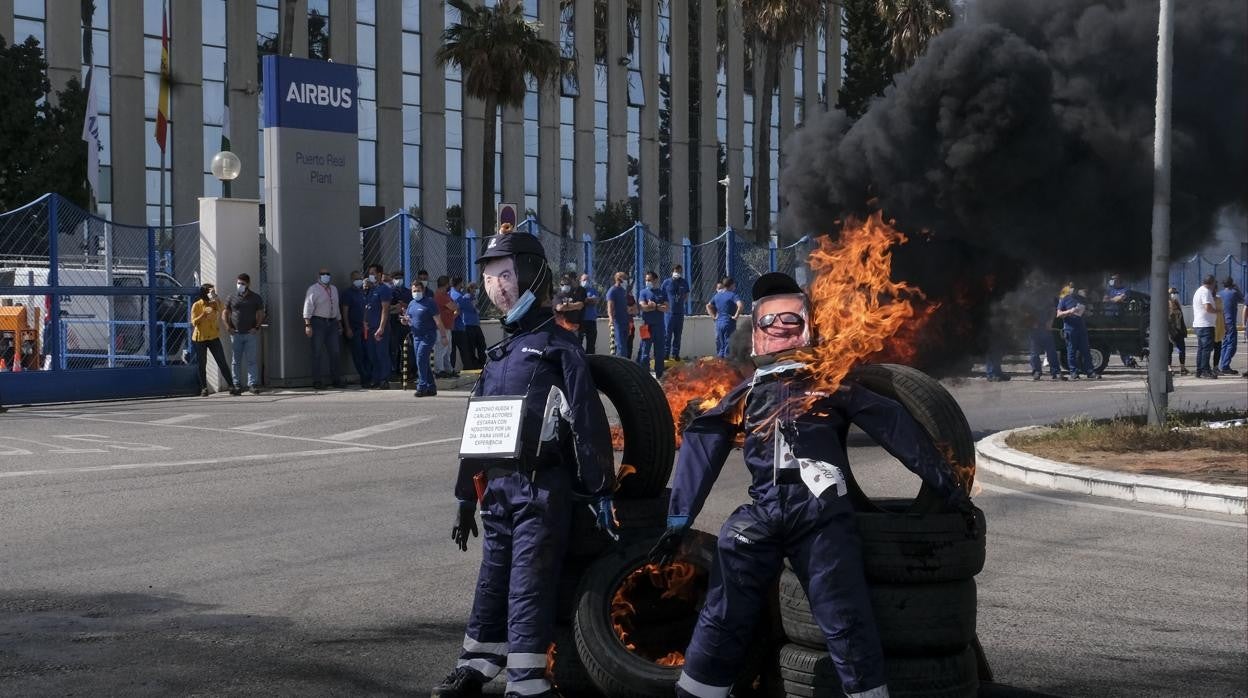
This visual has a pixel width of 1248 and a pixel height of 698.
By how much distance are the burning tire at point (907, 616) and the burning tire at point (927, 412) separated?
28 centimetres

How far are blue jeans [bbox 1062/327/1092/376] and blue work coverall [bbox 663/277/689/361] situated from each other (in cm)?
711

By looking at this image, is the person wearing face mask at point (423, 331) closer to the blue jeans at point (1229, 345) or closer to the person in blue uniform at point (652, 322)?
the person in blue uniform at point (652, 322)

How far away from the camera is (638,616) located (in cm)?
506

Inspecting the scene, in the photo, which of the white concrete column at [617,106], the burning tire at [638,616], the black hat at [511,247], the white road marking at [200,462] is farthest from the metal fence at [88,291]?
the white concrete column at [617,106]

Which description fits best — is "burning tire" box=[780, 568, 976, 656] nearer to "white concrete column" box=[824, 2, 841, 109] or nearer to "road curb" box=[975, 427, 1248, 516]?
"road curb" box=[975, 427, 1248, 516]

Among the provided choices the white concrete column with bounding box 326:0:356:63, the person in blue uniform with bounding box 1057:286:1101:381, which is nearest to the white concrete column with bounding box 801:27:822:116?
the white concrete column with bounding box 326:0:356:63

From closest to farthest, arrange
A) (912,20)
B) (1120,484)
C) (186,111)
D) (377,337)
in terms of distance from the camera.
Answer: (1120,484), (377,337), (186,111), (912,20)

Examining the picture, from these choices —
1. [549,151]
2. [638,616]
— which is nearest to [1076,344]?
[638,616]

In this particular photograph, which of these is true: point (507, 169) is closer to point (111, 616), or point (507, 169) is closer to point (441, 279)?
point (441, 279)

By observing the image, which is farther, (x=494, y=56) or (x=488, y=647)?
(x=494, y=56)

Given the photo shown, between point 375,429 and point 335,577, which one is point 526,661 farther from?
point 375,429

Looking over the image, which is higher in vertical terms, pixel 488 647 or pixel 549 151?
pixel 549 151

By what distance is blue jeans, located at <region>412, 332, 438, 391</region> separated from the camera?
19.4m

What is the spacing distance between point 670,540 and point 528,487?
0.68 meters
